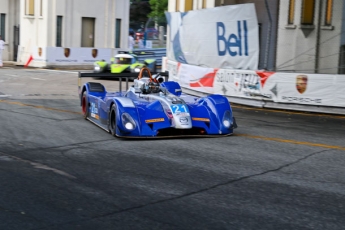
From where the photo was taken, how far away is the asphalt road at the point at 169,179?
5547 millimetres

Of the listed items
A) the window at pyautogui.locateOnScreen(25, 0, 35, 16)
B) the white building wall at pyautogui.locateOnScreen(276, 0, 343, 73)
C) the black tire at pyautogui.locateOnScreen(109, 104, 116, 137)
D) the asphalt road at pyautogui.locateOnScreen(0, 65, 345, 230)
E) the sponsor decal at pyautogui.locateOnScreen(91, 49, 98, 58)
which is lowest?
the asphalt road at pyautogui.locateOnScreen(0, 65, 345, 230)

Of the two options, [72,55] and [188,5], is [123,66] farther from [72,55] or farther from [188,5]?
[72,55]

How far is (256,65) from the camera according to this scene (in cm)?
1638

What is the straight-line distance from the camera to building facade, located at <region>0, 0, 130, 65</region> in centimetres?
3288

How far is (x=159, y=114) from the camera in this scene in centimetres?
983

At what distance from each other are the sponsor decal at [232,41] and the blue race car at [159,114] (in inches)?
236

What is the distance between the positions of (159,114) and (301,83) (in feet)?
21.1

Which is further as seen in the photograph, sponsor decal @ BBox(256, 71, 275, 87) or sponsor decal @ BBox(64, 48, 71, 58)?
sponsor decal @ BBox(64, 48, 71, 58)

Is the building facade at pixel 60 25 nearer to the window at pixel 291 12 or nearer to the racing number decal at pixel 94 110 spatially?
the window at pixel 291 12

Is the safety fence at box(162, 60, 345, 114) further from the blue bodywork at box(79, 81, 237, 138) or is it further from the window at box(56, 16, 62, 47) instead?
the window at box(56, 16, 62, 47)

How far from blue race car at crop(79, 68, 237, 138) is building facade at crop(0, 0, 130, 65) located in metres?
22.5

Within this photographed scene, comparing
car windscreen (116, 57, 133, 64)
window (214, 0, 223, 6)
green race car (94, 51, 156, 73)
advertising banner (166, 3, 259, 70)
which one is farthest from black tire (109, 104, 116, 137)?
car windscreen (116, 57, 133, 64)

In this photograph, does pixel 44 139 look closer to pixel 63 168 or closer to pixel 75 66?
pixel 63 168

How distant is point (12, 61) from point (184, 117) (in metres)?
29.3
